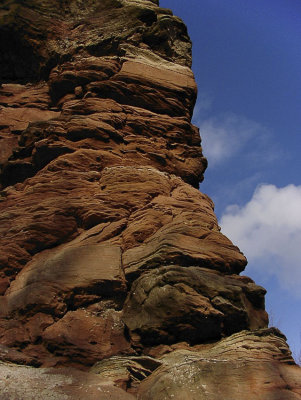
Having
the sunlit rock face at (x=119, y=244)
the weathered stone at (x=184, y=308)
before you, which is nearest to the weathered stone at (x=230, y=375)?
the sunlit rock face at (x=119, y=244)

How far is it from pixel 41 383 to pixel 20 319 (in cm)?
280

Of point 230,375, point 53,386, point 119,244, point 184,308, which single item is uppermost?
point 119,244

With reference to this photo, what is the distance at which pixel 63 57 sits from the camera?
2000cm

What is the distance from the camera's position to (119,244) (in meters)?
13.2

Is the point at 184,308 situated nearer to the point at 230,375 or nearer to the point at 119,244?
the point at 230,375

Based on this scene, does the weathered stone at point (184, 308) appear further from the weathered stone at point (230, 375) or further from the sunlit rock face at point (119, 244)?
the weathered stone at point (230, 375)

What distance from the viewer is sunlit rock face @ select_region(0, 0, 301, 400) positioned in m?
9.66

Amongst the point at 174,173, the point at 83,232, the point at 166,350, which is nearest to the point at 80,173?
the point at 83,232

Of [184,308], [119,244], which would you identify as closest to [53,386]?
[184,308]

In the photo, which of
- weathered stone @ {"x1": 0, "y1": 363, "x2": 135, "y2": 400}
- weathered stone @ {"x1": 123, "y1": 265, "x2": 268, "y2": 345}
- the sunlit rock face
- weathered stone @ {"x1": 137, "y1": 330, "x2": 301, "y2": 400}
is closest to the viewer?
weathered stone @ {"x1": 0, "y1": 363, "x2": 135, "y2": 400}

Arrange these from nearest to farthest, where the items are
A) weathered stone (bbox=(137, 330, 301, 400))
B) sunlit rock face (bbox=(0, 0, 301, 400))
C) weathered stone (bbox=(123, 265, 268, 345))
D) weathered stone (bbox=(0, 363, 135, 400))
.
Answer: weathered stone (bbox=(0, 363, 135, 400)) → weathered stone (bbox=(137, 330, 301, 400)) → sunlit rock face (bbox=(0, 0, 301, 400)) → weathered stone (bbox=(123, 265, 268, 345))

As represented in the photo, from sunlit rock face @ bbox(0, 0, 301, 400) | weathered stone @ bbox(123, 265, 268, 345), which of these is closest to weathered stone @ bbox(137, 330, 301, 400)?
sunlit rock face @ bbox(0, 0, 301, 400)

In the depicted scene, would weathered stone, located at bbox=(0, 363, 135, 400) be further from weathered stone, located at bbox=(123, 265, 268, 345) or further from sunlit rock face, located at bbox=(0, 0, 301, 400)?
weathered stone, located at bbox=(123, 265, 268, 345)

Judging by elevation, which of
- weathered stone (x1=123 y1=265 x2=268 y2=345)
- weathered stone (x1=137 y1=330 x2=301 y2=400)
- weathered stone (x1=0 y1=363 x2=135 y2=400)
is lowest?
weathered stone (x1=0 y1=363 x2=135 y2=400)
